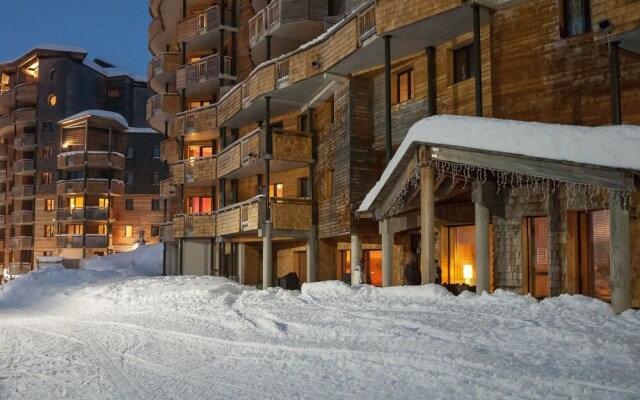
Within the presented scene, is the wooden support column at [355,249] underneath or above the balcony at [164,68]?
underneath

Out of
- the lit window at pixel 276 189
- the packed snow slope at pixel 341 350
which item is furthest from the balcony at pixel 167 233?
the packed snow slope at pixel 341 350

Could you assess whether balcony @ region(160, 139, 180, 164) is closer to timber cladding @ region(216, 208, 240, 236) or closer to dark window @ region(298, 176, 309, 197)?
timber cladding @ region(216, 208, 240, 236)

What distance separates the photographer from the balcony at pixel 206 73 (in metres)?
36.1

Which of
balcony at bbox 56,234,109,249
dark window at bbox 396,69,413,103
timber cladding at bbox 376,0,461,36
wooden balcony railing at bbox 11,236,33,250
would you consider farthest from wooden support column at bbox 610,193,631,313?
wooden balcony railing at bbox 11,236,33,250

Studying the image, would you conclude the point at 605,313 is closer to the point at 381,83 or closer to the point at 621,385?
the point at 621,385

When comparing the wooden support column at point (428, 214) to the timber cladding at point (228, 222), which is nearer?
the wooden support column at point (428, 214)

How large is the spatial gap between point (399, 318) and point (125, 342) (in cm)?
520

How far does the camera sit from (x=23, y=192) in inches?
2569

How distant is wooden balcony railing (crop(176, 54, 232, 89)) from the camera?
118 ft

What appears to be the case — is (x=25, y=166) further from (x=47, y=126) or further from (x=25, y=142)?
(x=47, y=126)

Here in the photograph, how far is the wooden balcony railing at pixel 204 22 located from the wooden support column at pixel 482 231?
24.1 m

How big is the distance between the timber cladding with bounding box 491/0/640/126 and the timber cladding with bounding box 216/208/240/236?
14.4 meters

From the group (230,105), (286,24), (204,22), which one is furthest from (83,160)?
(286,24)

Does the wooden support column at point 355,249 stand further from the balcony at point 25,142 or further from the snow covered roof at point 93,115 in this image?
the balcony at point 25,142
